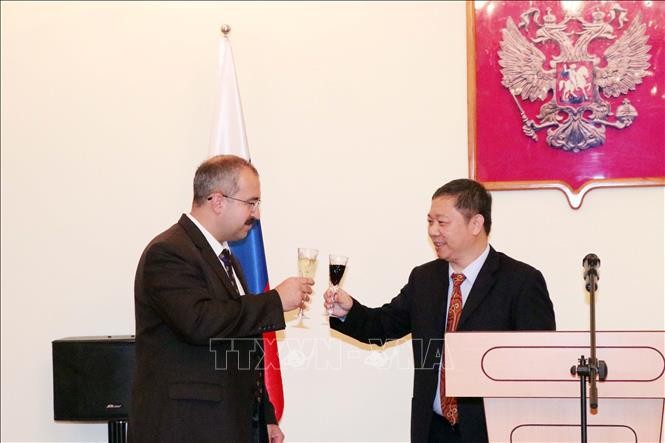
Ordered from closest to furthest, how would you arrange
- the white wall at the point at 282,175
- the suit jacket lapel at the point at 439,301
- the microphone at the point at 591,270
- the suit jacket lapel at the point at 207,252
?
the microphone at the point at 591,270 < the suit jacket lapel at the point at 207,252 < the suit jacket lapel at the point at 439,301 < the white wall at the point at 282,175

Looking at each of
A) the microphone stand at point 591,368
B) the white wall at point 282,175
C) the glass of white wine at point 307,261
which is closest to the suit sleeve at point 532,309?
the microphone stand at point 591,368

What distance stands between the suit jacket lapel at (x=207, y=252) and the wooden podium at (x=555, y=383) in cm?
86

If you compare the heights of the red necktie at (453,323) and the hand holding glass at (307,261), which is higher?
the hand holding glass at (307,261)

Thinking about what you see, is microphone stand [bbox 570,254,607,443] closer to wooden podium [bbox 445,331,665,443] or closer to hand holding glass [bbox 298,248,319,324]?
wooden podium [bbox 445,331,665,443]

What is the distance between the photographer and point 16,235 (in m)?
4.91

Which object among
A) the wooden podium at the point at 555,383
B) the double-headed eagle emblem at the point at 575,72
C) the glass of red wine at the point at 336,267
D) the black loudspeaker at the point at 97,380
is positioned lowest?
the black loudspeaker at the point at 97,380

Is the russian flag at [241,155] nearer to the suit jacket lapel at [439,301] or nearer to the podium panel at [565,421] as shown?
the suit jacket lapel at [439,301]

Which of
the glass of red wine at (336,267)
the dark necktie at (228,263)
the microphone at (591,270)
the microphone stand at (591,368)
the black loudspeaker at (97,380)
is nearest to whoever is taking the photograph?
the microphone stand at (591,368)

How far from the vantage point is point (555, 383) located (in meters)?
2.69

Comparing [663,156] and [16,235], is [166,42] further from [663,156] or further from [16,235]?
[663,156]

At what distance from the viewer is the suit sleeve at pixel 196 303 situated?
2.88 metres

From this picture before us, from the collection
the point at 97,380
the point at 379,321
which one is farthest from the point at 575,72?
the point at 97,380

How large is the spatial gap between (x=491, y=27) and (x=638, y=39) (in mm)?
757

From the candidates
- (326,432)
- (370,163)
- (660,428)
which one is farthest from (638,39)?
(326,432)
